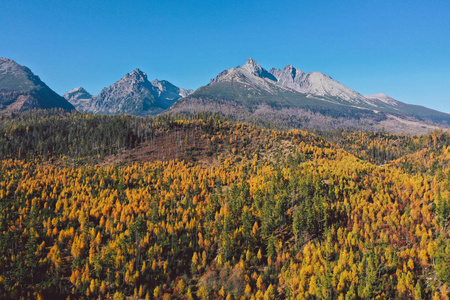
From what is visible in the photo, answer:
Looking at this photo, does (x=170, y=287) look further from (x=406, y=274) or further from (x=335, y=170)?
(x=335, y=170)

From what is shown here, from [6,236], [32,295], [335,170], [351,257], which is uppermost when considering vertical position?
[335,170]

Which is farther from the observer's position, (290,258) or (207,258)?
(207,258)

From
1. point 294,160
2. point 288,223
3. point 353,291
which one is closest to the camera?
point 353,291

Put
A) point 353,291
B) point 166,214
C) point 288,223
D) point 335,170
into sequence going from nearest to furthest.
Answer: point 353,291 < point 288,223 < point 166,214 < point 335,170

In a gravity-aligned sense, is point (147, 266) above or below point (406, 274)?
below

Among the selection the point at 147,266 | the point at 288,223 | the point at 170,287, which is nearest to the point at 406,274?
the point at 288,223

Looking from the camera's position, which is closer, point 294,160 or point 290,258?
point 290,258

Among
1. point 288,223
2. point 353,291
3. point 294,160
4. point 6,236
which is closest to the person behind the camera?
point 353,291

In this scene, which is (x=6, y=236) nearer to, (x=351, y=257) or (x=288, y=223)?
(x=288, y=223)

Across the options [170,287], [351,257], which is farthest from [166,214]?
[351,257]
